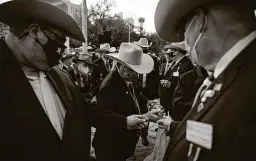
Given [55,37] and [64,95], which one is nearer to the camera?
[55,37]

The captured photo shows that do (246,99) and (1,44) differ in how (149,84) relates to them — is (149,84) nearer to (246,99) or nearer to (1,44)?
(1,44)

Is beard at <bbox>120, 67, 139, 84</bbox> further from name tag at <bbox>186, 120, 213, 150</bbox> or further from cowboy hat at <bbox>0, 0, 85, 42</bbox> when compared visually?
name tag at <bbox>186, 120, 213, 150</bbox>

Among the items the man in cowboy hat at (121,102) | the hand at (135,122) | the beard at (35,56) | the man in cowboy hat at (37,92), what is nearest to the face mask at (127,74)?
the man in cowboy hat at (121,102)

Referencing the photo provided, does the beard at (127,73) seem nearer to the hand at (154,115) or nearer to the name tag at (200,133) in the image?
the hand at (154,115)

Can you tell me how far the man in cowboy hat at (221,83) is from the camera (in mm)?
1564

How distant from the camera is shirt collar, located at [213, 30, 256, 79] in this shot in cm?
165

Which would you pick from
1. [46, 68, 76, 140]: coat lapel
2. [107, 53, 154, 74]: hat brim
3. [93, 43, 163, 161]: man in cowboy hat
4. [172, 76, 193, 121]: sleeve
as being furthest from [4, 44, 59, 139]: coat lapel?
[172, 76, 193, 121]: sleeve

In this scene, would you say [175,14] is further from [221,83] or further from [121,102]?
[121,102]

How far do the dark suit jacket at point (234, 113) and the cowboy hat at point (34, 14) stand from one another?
4.50 ft

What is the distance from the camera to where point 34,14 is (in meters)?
2.44

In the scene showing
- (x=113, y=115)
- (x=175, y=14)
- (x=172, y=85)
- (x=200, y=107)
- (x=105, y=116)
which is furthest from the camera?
(x=172, y=85)

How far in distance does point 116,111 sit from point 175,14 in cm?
223

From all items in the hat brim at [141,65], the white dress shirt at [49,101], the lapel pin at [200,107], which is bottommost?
the hat brim at [141,65]

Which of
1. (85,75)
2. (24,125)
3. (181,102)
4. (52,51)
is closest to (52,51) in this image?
(52,51)
